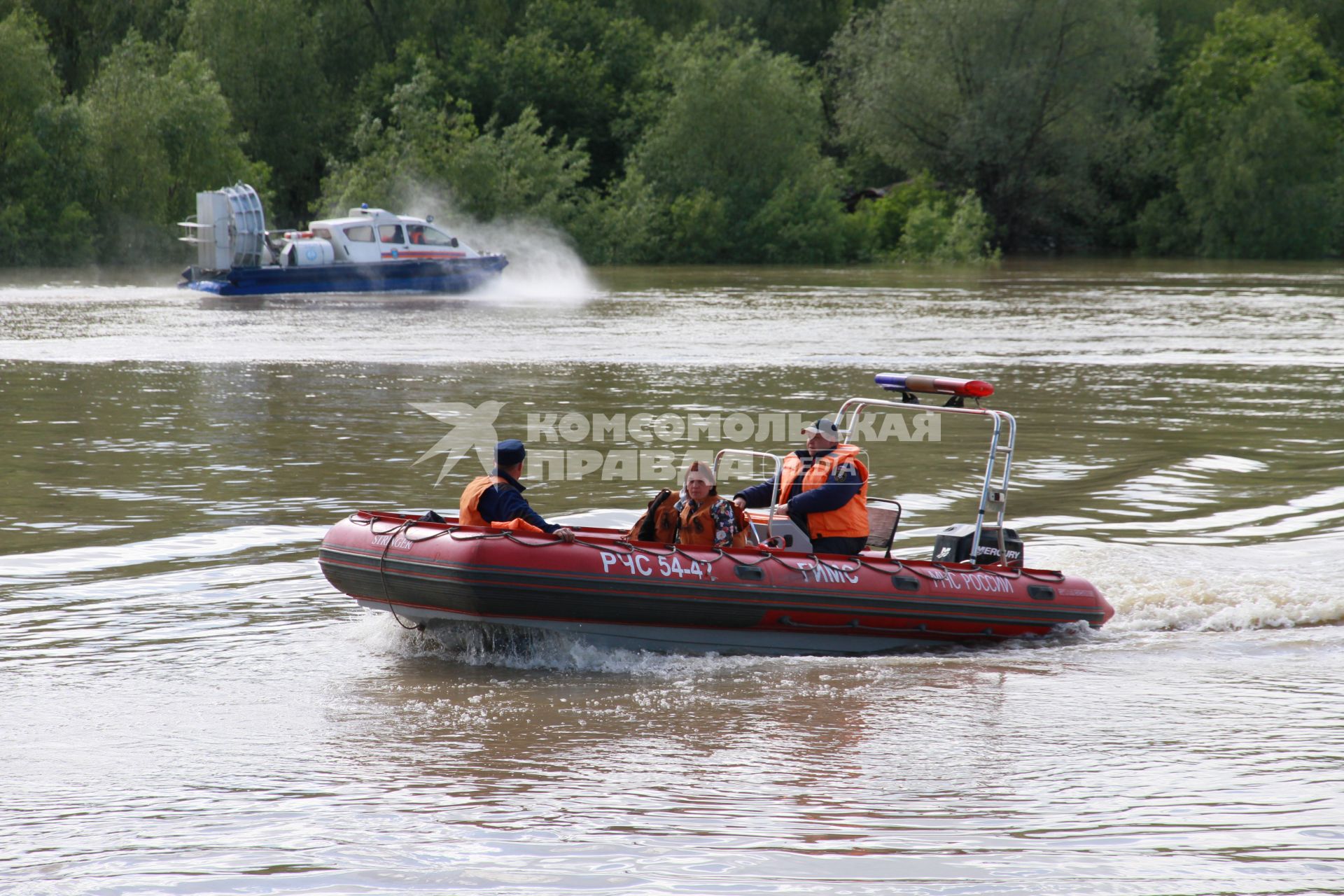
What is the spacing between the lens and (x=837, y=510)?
8695 mm

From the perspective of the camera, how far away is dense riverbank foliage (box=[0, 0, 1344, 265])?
4566 cm

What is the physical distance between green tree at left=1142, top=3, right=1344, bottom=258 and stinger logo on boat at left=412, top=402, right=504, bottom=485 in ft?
135

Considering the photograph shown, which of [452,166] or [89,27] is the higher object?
[89,27]

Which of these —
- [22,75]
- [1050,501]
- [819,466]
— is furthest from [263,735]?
[22,75]

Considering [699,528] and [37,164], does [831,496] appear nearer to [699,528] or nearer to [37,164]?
[699,528]

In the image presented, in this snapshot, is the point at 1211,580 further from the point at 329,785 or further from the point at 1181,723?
the point at 329,785

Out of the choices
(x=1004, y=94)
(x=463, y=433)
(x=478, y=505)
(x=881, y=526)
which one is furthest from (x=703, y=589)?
(x=1004, y=94)

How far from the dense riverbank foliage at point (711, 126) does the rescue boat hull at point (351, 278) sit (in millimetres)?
11866

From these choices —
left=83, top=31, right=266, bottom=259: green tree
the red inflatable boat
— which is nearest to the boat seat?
the red inflatable boat

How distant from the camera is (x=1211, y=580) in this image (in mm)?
9586

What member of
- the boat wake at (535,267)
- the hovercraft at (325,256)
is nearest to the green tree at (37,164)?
the hovercraft at (325,256)

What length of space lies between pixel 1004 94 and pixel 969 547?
1696 inches

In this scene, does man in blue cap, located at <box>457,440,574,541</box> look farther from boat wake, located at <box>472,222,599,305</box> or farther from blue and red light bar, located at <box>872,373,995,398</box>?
boat wake, located at <box>472,222,599,305</box>

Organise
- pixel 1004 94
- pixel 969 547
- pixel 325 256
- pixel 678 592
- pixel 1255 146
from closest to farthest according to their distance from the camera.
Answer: pixel 678 592, pixel 969 547, pixel 325 256, pixel 1004 94, pixel 1255 146
